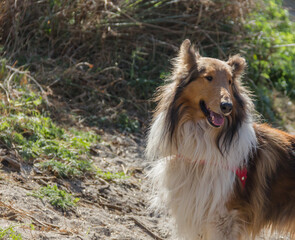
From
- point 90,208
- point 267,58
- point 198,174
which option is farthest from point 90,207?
point 267,58

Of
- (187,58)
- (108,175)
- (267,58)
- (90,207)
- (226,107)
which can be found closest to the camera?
(226,107)

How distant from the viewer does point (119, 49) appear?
8.23 m

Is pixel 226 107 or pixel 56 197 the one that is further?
pixel 56 197

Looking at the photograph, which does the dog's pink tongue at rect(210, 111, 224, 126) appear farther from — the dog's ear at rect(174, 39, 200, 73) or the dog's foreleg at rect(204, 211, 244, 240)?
the dog's foreleg at rect(204, 211, 244, 240)

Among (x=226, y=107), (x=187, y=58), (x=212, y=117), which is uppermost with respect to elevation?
(x=187, y=58)

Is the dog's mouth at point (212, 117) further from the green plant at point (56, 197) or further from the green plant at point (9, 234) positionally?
the green plant at point (9, 234)

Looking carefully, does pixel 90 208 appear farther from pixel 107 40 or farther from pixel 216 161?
pixel 107 40

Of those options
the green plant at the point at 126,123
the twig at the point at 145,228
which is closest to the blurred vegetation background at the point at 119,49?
the green plant at the point at 126,123

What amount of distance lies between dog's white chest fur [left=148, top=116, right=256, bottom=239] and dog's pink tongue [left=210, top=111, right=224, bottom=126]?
129 mm

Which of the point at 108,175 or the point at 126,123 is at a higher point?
the point at 126,123

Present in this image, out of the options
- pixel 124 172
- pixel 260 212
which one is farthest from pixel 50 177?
pixel 260 212

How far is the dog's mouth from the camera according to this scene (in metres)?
4.01

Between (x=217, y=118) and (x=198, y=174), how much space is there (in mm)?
502

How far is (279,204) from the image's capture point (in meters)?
4.21
